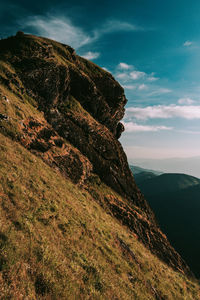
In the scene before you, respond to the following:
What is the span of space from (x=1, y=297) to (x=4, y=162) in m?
11.6

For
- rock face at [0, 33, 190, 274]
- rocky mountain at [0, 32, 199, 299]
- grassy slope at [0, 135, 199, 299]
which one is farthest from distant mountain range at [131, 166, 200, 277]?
grassy slope at [0, 135, 199, 299]

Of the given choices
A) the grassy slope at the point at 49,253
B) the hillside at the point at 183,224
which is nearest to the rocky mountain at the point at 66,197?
the grassy slope at the point at 49,253

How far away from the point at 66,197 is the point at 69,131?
2237cm

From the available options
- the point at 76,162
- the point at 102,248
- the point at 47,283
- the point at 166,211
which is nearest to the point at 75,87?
the point at 76,162

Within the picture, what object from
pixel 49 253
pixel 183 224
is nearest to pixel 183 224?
pixel 183 224

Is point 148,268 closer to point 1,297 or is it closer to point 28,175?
point 28,175

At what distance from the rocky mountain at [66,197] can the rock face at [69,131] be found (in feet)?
0.87

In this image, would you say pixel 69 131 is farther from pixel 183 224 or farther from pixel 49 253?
pixel 183 224

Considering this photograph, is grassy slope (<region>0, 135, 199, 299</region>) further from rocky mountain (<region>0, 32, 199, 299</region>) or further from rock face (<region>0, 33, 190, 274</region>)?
rock face (<region>0, 33, 190, 274</region>)

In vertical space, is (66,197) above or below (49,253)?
below

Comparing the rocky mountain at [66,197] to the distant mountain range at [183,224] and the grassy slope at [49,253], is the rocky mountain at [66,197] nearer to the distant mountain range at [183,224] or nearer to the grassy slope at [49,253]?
the grassy slope at [49,253]

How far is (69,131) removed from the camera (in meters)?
37.9

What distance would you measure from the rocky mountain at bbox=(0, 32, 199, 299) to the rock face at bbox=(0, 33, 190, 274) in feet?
0.87

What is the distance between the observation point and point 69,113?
4200 centimetres
